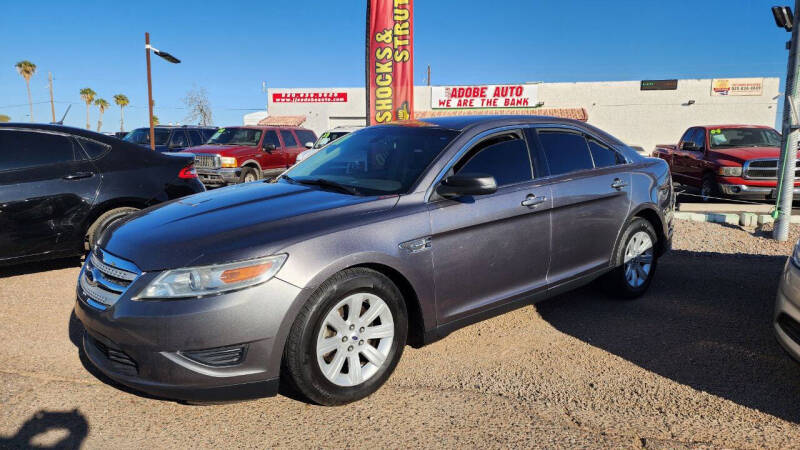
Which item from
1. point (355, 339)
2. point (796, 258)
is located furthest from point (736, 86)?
point (355, 339)

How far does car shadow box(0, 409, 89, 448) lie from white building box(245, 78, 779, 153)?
1411 inches

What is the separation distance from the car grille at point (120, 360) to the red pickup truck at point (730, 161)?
33.3 ft

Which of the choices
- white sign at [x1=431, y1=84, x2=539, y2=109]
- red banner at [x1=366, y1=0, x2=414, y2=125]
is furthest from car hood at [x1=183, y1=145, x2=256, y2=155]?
white sign at [x1=431, y1=84, x2=539, y2=109]

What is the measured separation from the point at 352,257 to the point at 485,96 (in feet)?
130

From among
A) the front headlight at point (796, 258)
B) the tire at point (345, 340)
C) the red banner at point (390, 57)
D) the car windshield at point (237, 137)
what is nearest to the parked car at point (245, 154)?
the car windshield at point (237, 137)

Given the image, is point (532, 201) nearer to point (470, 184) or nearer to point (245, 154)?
point (470, 184)

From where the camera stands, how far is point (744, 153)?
37.6 ft

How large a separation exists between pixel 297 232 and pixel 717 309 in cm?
375

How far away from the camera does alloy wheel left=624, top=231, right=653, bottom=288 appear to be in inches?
193

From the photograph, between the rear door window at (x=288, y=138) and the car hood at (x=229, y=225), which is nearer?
the car hood at (x=229, y=225)

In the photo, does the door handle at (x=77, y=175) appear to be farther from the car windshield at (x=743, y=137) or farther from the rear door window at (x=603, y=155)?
the car windshield at (x=743, y=137)

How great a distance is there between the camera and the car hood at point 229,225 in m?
2.85

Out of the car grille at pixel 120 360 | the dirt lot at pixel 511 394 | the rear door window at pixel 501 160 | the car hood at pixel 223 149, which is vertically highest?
the car hood at pixel 223 149

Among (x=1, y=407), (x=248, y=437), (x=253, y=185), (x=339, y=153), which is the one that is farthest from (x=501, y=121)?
(x=1, y=407)
